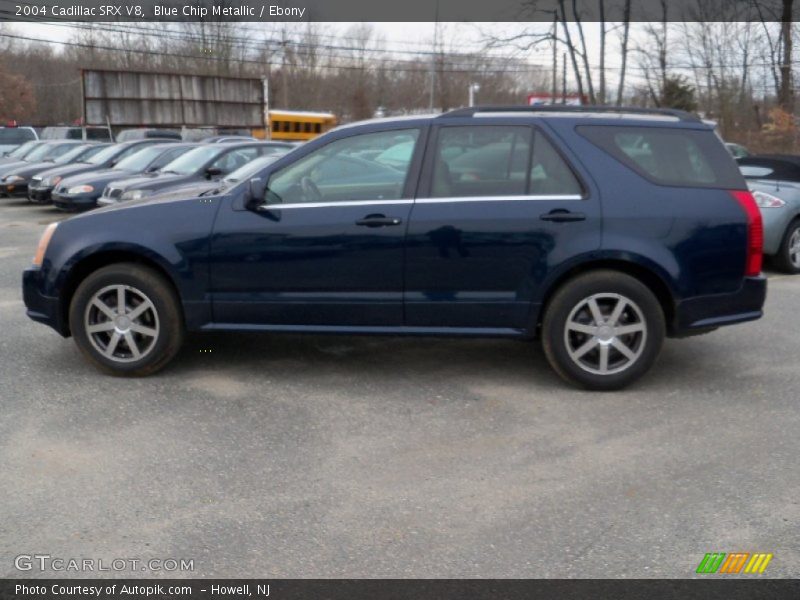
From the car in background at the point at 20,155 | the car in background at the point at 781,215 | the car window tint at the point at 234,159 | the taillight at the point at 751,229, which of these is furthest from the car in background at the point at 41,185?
the taillight at the point at 751,229

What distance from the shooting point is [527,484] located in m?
4.21

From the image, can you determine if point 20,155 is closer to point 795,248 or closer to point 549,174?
point 795,248

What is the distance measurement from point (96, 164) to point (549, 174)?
14.5m

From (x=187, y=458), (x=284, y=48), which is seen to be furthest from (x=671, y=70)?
(x=187, y=458)

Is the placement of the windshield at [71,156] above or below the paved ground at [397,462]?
above

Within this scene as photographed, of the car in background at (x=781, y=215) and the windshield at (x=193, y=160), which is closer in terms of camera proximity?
the car in background at (x=781, y=215)

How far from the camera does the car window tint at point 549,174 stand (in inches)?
216

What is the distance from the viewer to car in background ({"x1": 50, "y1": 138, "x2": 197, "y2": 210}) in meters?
14.9

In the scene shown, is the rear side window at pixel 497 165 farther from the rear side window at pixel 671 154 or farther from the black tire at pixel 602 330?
the black tire at pixel 602 330

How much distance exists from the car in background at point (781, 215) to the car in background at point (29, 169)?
584 inches

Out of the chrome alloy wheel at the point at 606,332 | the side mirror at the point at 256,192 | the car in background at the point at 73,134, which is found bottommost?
the chrome alloy wheel at the point at 606,332

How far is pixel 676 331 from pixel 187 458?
3.21 m
